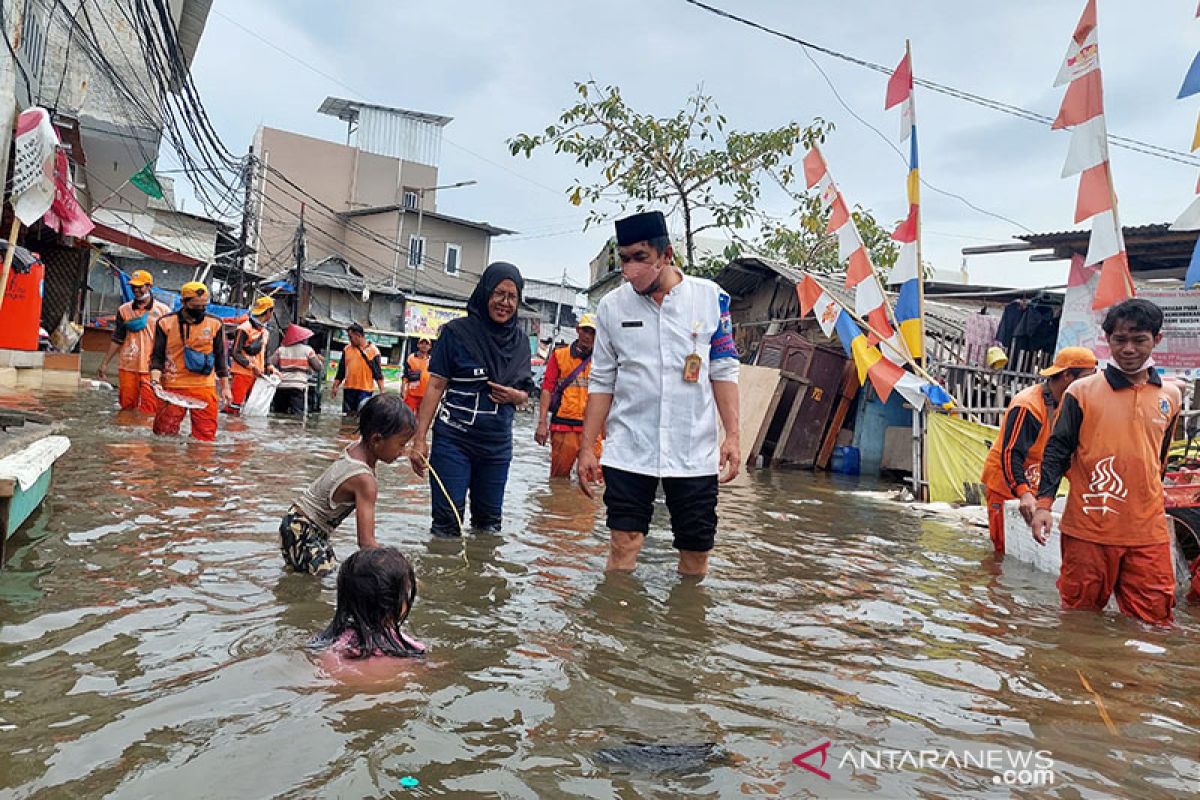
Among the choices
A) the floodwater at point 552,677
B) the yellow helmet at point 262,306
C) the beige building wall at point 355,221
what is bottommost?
the floodwater at point 552,677

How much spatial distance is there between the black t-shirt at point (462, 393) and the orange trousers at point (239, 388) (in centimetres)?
978

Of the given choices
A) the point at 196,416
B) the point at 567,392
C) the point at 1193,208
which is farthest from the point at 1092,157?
the point at 196,416

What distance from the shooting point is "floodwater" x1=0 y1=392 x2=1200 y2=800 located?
231cm

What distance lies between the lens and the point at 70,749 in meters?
2.27

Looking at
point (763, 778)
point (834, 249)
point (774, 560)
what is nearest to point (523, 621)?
point (763, 778)

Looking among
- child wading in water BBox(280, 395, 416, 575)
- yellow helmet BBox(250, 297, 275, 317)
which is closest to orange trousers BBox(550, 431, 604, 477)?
child wading in water BBox(280, 395, 416, 575)

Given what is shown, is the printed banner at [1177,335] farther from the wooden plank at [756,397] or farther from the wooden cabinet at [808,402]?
the wooden plank at [756,397]

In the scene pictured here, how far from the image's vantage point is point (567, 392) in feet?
28.6

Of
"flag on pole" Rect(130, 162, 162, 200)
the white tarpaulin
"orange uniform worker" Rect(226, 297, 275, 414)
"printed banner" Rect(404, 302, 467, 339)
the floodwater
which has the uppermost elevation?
"flag on pole" Rect(130, 162, 162, 200)

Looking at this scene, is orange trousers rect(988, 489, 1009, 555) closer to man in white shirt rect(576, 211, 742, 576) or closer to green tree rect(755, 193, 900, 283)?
man in white shirt rect(576, 211, 742, 576)

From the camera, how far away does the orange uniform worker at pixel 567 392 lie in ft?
28.4

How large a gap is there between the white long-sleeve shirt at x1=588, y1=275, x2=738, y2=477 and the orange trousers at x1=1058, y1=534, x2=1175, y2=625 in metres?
1.89

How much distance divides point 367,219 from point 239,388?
26.3 meters

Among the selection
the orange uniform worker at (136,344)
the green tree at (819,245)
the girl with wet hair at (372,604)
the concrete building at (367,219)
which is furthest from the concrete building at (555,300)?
the girl with wet hair at (372,604)
